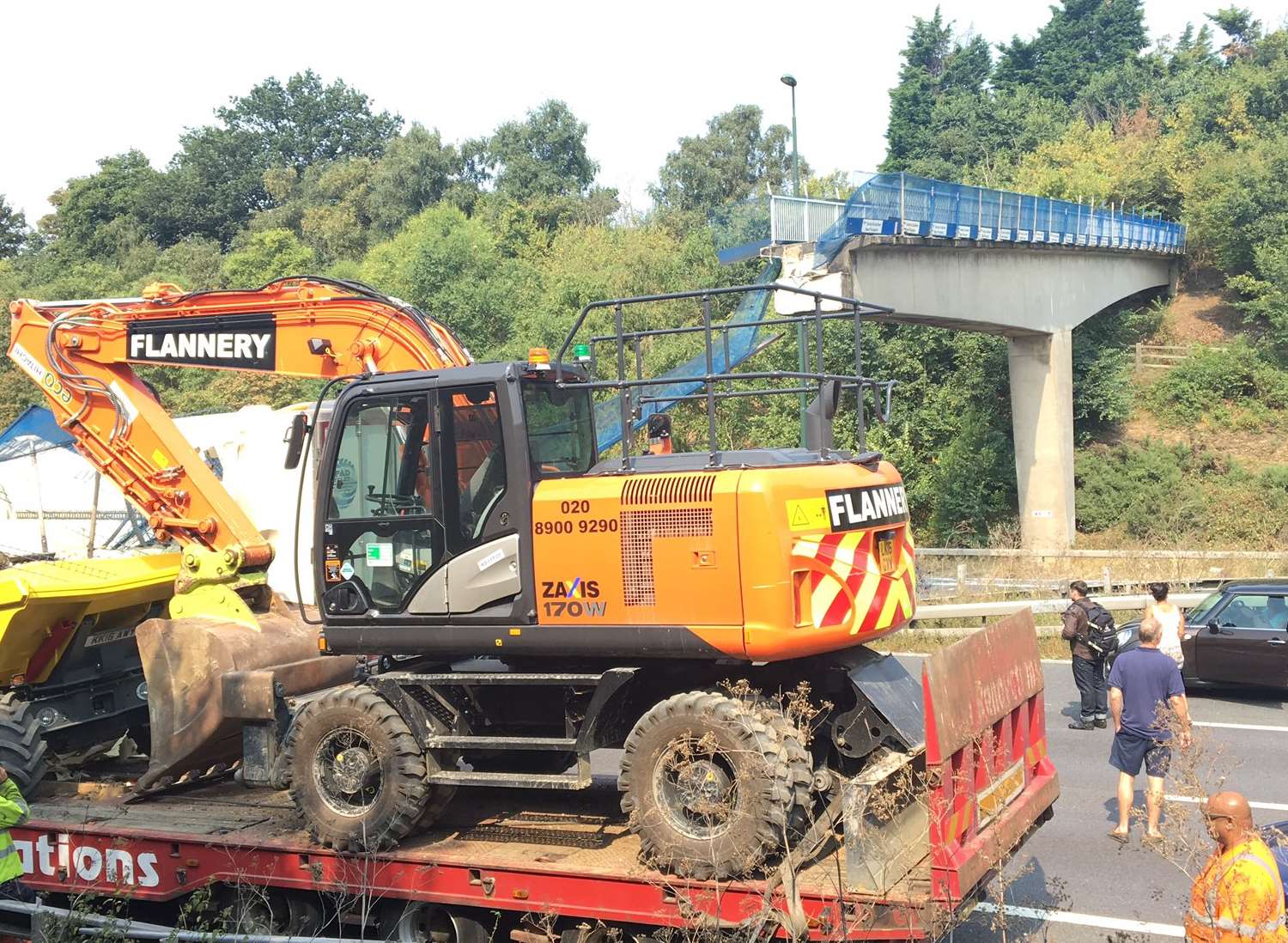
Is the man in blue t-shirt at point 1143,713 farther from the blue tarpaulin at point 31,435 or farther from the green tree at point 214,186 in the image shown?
the green tree at point 214,186

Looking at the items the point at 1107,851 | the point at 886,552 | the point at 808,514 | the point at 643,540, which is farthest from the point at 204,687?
the point at 1107,851

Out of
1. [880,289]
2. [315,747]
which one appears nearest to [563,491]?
[315,747]

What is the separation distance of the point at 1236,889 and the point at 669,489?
3.15 metres

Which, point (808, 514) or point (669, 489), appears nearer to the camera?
point (808, 514)

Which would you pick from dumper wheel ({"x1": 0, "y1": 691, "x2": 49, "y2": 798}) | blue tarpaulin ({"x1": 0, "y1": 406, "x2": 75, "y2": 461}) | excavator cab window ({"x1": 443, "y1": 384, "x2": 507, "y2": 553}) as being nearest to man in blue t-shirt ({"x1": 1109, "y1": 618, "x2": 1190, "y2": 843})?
excavator cab window ({"x1": 443, "y1": 384, "x2": 507, "y2": 553})

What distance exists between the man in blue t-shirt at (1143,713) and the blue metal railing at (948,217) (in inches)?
447

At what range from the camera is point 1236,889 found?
480 cm

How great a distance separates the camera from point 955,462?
1219 inches

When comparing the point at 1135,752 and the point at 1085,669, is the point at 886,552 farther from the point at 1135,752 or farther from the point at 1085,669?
the point at 1085,669

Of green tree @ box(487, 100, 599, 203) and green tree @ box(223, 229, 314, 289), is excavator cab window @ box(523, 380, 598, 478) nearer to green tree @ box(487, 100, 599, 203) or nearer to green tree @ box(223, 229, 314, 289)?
green tree @ box(223, 229, 314, 289)

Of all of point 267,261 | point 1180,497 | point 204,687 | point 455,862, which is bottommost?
point 455,862

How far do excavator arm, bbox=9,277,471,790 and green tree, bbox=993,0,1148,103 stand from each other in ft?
192

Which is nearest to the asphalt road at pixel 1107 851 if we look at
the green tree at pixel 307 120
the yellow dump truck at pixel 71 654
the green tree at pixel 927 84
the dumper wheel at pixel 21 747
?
the dumper wheel at pixel 21 747

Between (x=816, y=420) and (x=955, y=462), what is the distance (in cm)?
2464
